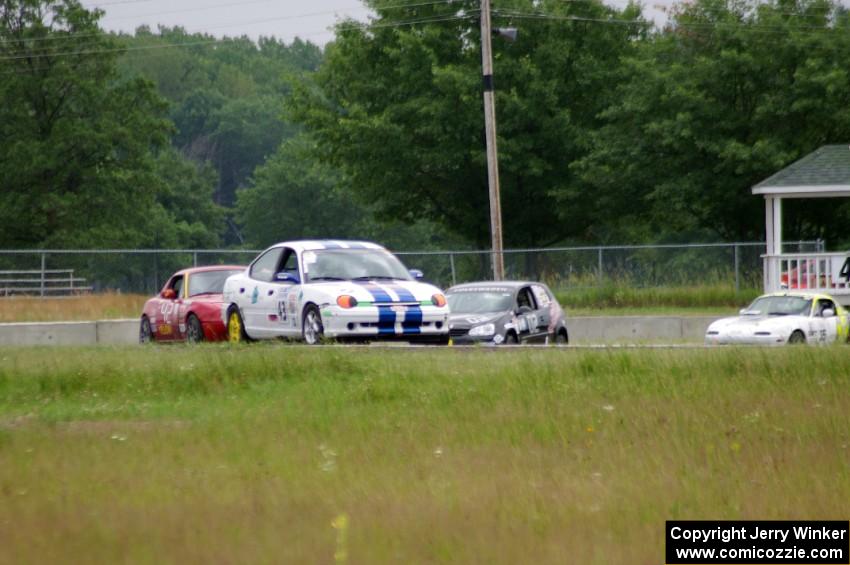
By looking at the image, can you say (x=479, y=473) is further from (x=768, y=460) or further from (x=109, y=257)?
(x=109, y=257)

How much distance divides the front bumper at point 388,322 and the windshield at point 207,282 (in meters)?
5.23

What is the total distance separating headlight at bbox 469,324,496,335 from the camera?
2234 cm

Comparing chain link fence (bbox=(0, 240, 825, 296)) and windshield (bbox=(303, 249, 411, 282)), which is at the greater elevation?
windshield (bbox=(303, 249, 411, 282))

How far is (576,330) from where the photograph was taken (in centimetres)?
3459

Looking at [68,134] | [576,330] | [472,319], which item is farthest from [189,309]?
[68,134]

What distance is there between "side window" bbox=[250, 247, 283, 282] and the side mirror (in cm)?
25

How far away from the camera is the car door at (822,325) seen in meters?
25.8

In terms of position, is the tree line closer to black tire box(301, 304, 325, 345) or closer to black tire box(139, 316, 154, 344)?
black tire box(139, 316, 154, 344)

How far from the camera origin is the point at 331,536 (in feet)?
22.6

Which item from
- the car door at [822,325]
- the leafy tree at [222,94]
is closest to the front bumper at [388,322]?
the car door at [822,325]

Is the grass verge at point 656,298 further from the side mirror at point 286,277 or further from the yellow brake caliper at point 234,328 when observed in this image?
the side mirror at point 286,277

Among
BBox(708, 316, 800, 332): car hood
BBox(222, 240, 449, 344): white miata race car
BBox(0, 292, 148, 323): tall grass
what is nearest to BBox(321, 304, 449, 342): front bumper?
BBox(222, 240, 449, 344): white miata race car

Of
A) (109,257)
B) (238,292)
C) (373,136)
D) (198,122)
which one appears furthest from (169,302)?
(198,122)

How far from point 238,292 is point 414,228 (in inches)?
2908
